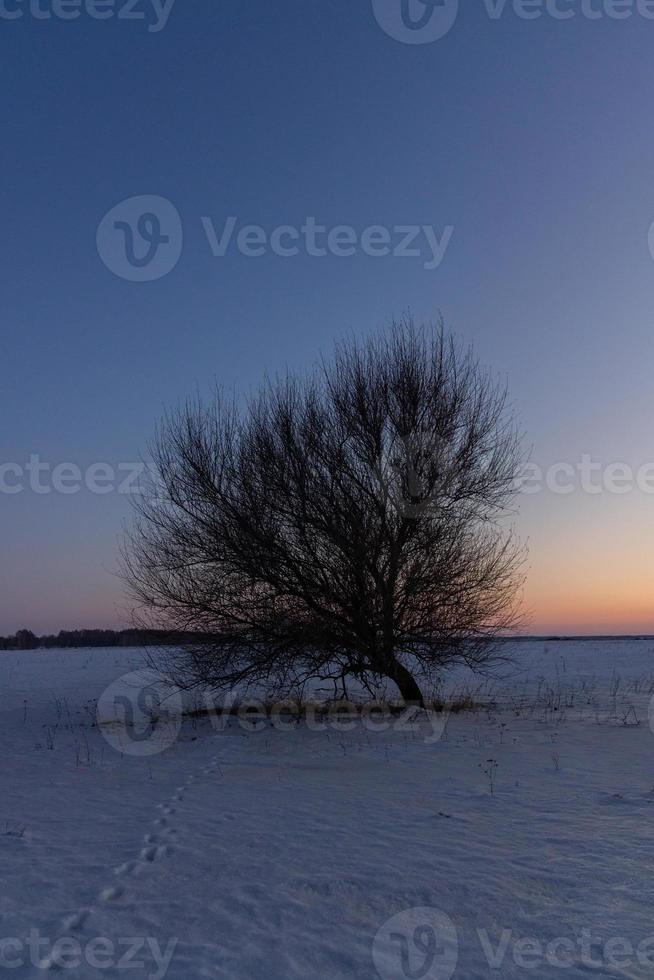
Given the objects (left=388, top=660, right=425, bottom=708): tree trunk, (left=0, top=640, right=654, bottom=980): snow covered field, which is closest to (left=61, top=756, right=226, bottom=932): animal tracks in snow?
(left=0, top=640, right=654, bottom=980): snow covered field

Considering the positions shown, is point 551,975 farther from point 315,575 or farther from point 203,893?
point 315,575

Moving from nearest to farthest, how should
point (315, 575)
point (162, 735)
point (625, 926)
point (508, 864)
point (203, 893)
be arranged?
point (625, 926) < point (203, 893) < point (508, 864) < point (162, 735) < point (315, 575)

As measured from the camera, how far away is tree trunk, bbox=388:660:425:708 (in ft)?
50.4

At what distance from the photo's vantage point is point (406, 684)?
619 inches

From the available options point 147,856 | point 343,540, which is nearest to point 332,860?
point 147,856

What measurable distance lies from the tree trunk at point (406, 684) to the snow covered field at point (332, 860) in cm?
370

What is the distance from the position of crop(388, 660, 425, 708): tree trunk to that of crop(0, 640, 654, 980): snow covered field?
12.1 feet

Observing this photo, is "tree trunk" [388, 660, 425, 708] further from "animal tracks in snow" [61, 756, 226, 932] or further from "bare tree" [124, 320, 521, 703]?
"animal tracks in snow" [61, 756, 226, 932]

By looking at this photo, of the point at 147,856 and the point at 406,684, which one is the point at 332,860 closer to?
the point at 147,856

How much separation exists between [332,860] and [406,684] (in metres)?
10.3

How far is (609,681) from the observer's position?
74.7ft

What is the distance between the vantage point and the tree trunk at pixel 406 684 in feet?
50.4

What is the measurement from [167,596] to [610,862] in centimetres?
1118

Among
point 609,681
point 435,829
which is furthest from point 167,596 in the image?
point 609,681
